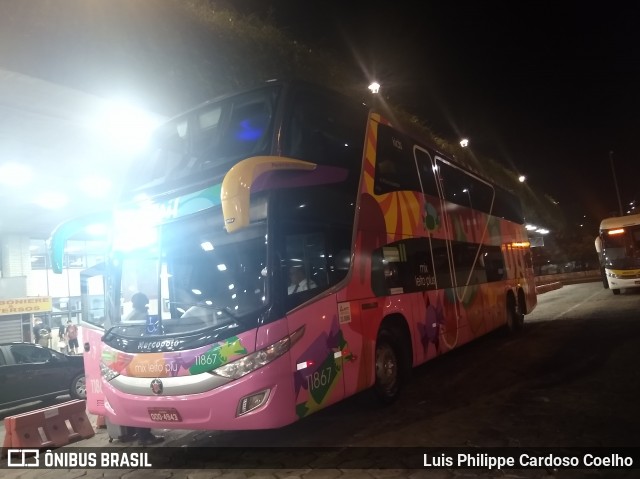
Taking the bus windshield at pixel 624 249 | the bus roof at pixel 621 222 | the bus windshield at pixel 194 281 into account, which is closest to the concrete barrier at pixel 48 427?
the bus windshield at pixel 194 281

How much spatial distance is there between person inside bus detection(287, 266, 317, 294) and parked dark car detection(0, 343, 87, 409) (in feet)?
27.2

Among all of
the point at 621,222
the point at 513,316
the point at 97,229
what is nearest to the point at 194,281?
the point at 97,229

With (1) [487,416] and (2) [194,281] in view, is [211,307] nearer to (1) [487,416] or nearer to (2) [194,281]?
(2) [194,281]

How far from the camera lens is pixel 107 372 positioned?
556 centimetres

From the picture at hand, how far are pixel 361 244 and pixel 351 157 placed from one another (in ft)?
3.90

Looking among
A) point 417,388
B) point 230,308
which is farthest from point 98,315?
point 417,388

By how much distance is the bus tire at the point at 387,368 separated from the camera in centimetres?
644

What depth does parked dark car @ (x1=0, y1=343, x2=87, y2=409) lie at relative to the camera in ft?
32.7

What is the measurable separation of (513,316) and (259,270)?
33.2 ft

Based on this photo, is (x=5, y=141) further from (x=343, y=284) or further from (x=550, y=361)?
(x=550, y=361)

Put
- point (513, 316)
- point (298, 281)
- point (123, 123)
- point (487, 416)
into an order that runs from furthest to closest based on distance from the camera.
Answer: point (513, 316), point (123, 123), point (487, 416), point (298, 281)

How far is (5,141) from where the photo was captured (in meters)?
9.09

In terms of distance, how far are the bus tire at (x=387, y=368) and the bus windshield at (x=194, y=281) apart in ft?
7.63

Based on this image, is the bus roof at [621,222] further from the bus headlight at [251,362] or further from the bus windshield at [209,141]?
the bus headlight at [251,362]
